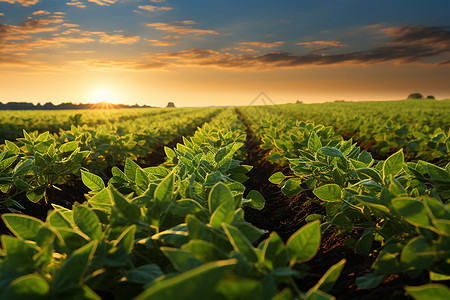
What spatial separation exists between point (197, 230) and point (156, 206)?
0.31m

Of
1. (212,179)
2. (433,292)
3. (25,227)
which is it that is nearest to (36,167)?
(212,179)

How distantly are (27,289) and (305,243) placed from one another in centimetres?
78

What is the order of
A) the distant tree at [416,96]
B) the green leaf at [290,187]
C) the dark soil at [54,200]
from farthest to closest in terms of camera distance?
the distant tree at [416,96] → the dark soil at [54,200] → the green leaf at [290,187]

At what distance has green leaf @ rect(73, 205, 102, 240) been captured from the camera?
111 centimetres

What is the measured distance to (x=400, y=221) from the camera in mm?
1422

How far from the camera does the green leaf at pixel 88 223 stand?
1.11 m

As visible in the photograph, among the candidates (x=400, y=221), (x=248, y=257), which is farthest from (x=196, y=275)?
(x=400, y=221)

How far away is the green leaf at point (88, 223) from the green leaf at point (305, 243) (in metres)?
0.66

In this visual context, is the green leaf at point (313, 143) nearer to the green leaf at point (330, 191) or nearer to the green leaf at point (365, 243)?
the green leaf at point (330, 191)

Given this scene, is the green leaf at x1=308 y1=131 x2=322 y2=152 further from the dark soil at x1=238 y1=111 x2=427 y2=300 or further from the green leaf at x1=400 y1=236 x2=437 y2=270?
the green leaf at x1=400 y1=236 x2=437 y2=270

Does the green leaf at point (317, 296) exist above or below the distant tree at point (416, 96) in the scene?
below

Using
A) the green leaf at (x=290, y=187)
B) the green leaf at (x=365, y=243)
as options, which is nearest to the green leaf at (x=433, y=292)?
the green leaf at (x=365, y=243)

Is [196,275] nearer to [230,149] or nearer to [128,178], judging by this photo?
[128,178]

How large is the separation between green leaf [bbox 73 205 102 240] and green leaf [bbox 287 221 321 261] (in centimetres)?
66
